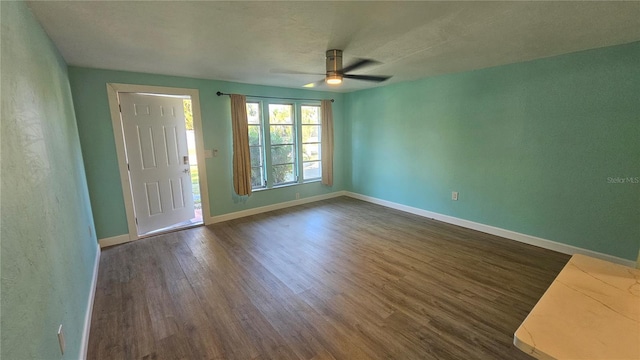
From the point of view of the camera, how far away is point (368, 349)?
180 centimetres

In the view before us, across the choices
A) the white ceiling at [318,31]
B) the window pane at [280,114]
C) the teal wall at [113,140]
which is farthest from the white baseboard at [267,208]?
the white ceiling at [318,31]

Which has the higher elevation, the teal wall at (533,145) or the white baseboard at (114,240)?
the teal wall at (533,145)

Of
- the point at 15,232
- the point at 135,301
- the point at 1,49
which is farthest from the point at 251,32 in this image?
the point at 135,301

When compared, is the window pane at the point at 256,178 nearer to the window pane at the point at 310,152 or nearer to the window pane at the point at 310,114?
the window pane at the point at 310,152

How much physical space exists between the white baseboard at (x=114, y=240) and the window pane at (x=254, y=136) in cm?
230

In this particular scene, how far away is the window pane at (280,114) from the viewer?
484 cm

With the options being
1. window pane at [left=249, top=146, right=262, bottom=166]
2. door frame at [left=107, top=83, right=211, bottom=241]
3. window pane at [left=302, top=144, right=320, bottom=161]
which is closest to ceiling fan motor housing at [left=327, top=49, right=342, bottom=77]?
door frame at [left=107, top=83, right=211, bottom=241]

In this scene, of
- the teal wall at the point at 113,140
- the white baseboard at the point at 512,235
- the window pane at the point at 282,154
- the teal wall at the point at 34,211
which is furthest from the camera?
the window pane at the point at 282,154

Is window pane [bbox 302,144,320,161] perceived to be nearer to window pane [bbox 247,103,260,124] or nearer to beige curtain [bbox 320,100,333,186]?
beige curtain [bbox 320,100,333,186]

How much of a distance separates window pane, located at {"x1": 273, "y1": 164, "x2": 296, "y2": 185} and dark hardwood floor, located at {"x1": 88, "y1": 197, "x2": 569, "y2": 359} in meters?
1.46

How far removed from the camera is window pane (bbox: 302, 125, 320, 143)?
17.6 feet

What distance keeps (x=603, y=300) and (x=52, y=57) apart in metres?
3.81

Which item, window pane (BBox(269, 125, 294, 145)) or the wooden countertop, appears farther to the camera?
window pane (BBox(269, 125, 294, 145))

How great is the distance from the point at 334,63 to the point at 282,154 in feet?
8.82
